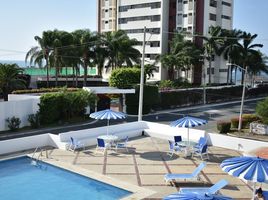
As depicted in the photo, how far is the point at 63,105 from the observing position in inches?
1458

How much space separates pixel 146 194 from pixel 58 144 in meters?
10.1

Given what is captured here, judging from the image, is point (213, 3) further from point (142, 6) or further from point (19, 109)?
point (19, 109)

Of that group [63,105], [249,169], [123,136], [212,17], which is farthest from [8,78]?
[212,17]

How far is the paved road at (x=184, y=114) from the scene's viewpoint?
34125 mm

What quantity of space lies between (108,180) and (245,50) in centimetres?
5918

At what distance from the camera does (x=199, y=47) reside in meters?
74.2

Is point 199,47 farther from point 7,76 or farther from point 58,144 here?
point 58,144

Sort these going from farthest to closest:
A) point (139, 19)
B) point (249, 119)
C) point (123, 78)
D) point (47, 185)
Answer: point (139, 19)
point (123, 78)
point (249, 119)
point (47, 185)

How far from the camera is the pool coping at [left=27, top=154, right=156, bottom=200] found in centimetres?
1659

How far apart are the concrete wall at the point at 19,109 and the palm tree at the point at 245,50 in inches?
1816

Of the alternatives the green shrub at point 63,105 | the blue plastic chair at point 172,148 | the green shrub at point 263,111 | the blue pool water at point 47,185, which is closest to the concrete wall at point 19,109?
the green shrub at point 63,105

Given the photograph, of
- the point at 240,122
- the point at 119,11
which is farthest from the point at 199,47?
the point at 240,122

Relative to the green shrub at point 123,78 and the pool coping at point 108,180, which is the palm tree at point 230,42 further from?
the pool coping at point 108,180

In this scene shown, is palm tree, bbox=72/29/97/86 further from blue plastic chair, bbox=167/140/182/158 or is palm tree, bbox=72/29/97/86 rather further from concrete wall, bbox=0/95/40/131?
blue plastic chair, bbox=167/140/182/158
